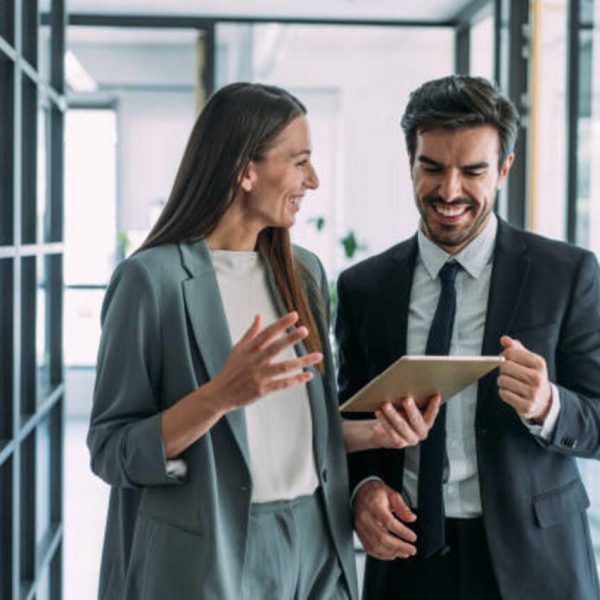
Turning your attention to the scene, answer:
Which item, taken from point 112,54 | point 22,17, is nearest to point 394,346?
point 22,17

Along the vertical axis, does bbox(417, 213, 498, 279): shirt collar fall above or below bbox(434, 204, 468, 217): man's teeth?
below

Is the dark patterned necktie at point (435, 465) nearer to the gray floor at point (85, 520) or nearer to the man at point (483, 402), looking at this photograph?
the man at point (483, 402)

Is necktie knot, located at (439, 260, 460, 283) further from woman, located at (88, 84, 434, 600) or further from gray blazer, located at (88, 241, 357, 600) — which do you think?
gray blazer, located at (88, 241, 357, 600)

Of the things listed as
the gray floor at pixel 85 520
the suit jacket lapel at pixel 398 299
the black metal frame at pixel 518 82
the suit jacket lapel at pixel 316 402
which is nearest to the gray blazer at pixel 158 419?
the suit jacket lapel at pixel 316 402

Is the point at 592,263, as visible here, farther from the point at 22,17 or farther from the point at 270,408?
the point at 22,17

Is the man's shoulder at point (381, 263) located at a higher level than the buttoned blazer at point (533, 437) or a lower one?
higher

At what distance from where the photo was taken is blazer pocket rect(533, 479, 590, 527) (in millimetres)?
1436

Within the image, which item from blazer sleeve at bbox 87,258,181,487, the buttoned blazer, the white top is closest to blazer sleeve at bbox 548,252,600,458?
the buttoned blazer

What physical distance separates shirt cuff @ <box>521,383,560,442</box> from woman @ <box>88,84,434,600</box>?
0.20 meters

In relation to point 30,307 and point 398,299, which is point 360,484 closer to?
point 398,299

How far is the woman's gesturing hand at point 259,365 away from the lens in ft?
3.71

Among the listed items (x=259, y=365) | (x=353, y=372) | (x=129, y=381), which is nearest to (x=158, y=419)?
(x=129, y=381)

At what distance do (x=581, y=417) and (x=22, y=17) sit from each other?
4.38 feet

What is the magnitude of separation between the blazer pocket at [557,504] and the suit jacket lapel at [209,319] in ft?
1.52
